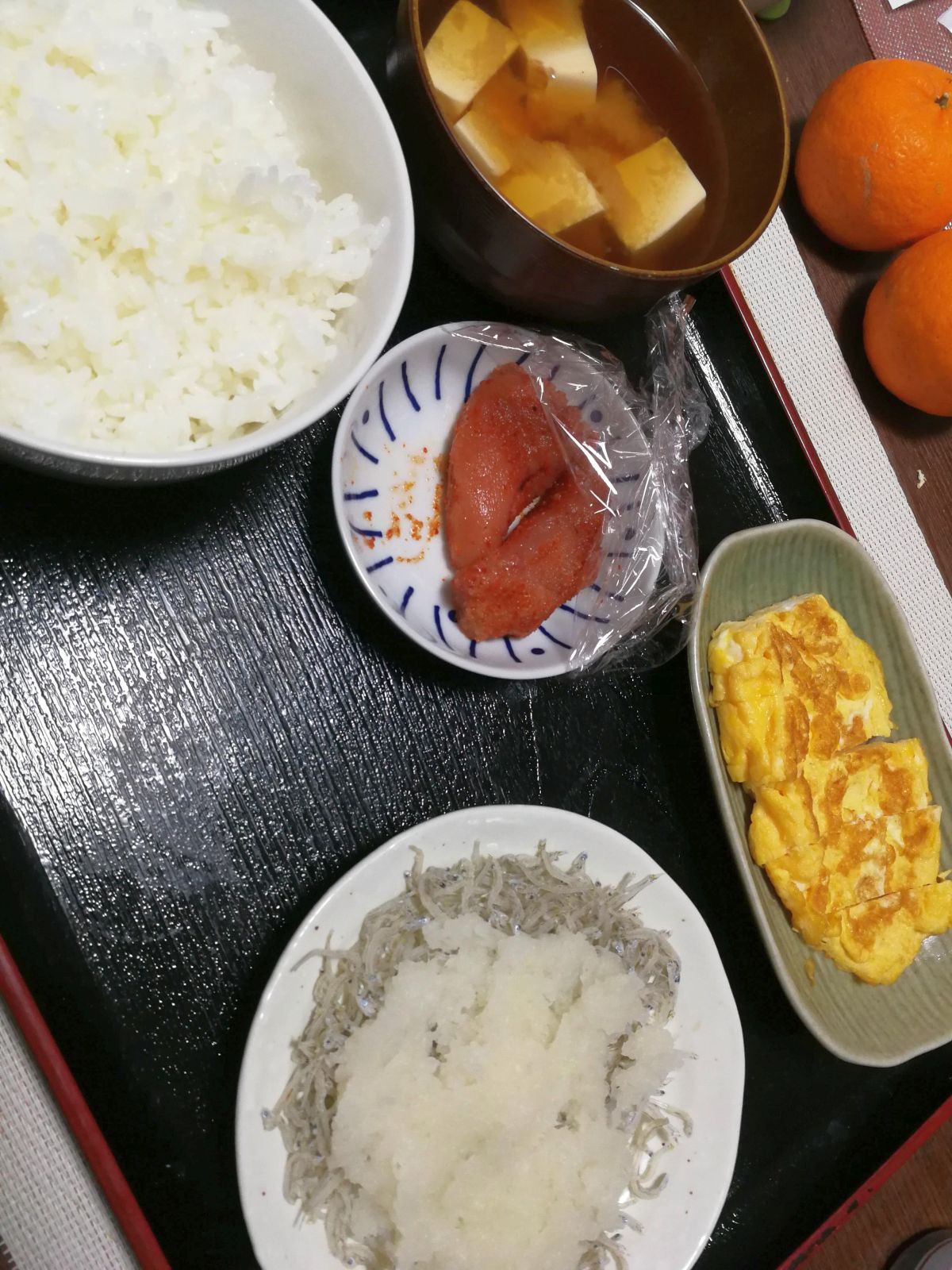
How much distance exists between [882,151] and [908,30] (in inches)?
25.7

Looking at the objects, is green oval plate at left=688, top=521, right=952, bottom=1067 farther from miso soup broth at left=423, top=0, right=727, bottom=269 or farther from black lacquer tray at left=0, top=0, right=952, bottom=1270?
miso soup broth at left=423, top=0, right=727, bottom=269

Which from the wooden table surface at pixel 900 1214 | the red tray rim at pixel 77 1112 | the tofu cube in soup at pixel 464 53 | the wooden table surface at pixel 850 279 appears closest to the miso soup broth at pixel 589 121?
the tofu cube in soup at pixel 464 53

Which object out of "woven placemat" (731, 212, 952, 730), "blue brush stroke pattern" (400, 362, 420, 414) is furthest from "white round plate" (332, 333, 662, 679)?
"woven placemat" (731, 212, 952, 730)

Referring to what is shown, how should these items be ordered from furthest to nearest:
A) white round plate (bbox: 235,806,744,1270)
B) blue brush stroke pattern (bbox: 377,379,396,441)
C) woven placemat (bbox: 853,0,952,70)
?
woven placemat (bbox: 853,0,952,70)
blue brush stroke pattern (bbox: 377,379,396,441)
white round plate (bbox: 235,806,744,1270)

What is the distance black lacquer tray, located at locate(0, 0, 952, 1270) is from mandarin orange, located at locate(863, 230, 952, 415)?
1.24 ft

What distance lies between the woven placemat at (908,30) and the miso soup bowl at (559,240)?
0.82 m

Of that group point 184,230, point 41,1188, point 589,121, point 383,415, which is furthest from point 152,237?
point 41,1188

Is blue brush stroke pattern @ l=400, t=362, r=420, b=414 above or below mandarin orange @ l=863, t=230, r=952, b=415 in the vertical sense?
above

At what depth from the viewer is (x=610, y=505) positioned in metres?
1.68

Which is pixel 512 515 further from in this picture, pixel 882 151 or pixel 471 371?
pixel 882 151

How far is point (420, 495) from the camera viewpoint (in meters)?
1.60

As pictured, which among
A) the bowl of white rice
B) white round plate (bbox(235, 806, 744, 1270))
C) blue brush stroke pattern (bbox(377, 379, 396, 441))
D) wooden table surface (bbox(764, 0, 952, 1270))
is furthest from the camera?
wooden table surface (bbox(764, 0, 952, 1270))

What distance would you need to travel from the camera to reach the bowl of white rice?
110 centimetres

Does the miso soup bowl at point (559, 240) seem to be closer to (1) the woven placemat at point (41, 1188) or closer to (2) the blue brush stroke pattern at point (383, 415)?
(2) the blue brush stroke pattern at point (383, 415)
